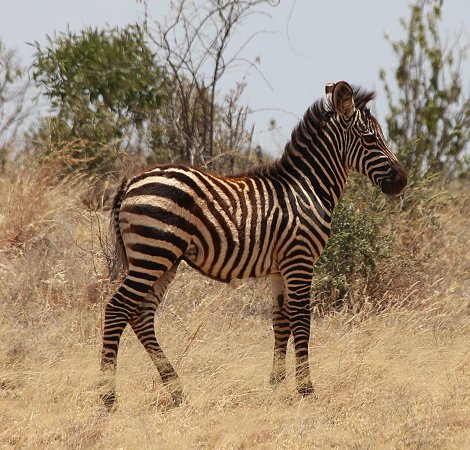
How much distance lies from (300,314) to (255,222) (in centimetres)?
81

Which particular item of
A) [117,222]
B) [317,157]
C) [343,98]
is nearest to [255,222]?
[317,157]

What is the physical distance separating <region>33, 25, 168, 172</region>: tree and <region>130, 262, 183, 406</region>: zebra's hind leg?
26.4 ft

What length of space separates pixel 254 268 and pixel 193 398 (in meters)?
1.21

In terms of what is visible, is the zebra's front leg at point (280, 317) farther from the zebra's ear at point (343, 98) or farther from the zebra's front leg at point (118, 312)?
the zebra's ear at point (343, 98)

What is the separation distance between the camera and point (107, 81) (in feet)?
55.5

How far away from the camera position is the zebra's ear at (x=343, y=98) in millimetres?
8828

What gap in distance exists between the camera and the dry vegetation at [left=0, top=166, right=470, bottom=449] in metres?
6.91

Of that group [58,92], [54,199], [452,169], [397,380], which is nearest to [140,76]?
[58,92]

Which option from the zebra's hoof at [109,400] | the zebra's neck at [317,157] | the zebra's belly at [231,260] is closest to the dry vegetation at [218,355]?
the zebra's hoof at [109,400]

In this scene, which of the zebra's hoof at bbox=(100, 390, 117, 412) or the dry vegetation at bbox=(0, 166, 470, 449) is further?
the zebra's hoof at bbox=(100, 390, 117, 412)

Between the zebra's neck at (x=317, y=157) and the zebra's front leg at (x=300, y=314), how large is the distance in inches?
30.0

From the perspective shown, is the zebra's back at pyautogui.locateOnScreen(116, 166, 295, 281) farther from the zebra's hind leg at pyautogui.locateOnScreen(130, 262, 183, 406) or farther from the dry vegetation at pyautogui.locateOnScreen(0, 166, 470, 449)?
the dry vegetation at pyautogui.locateOnScreen(0, 166, 470, 449)

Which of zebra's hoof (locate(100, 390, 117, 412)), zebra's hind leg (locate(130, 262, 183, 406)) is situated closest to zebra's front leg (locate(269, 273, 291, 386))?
zebra's hind leg (locate(130, 262, 183, 406))

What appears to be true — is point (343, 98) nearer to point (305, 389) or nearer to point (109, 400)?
point (305, 389)
